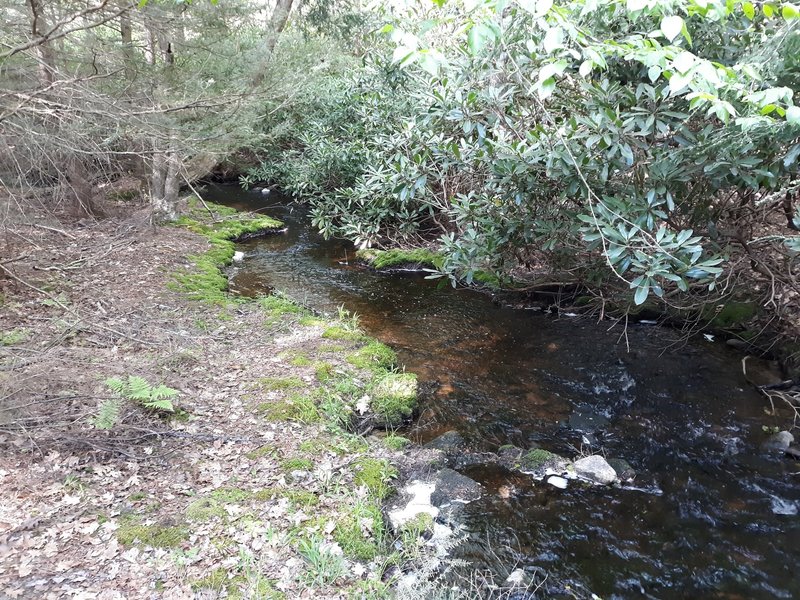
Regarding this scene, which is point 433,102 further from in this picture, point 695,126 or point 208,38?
point 208,38

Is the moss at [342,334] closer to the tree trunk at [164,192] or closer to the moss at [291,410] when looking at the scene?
the moss at [291,410]

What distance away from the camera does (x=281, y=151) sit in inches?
730

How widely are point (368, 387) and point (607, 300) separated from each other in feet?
13.4

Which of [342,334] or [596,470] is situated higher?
[342,334]

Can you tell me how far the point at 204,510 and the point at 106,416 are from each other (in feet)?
4.11

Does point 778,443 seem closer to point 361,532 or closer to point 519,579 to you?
point 519,579

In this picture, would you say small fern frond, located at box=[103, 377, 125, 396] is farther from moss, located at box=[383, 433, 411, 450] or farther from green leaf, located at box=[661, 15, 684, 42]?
green leaf, located at box=[661, 15, 684, 42]

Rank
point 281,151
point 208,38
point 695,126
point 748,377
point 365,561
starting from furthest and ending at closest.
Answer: point 281,151 < point 208,38 < point 748,377 < point 695,126 < point 365,561

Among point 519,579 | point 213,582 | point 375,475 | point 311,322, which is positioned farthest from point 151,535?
point 311,322

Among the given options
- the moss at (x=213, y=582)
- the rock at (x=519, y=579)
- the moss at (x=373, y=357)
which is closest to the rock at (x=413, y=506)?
the rock at (x=519, y=579)

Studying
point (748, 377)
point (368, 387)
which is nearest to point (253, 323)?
point (368, 387)

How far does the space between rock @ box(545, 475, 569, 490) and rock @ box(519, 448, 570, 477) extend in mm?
74

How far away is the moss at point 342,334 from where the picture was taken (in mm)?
7113

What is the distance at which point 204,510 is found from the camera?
3.71m
